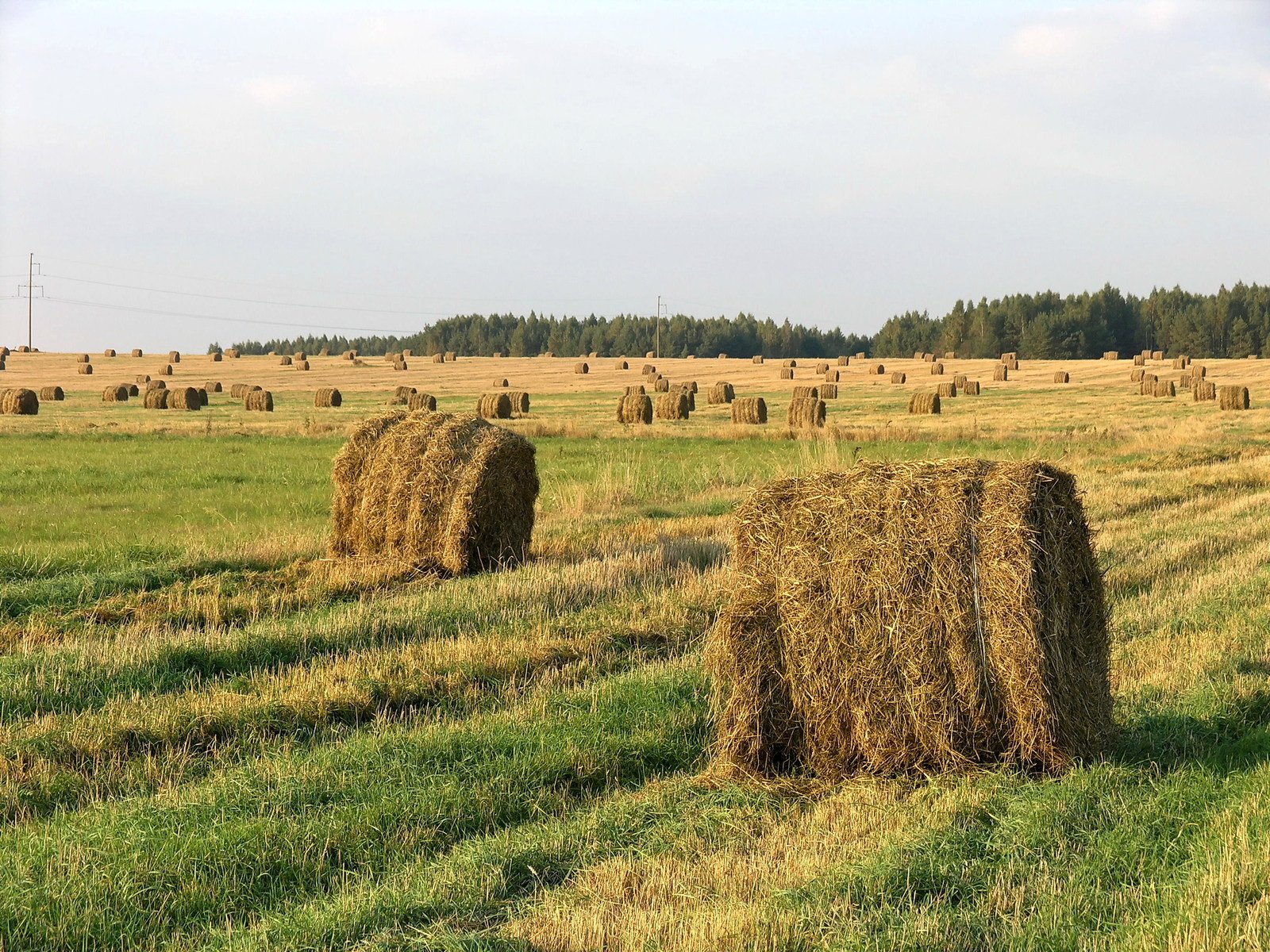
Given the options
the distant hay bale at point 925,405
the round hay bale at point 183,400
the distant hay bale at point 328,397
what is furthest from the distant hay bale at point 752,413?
the round hay bale at point 183,400

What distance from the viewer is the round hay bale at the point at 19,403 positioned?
42250mm

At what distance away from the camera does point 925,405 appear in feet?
136

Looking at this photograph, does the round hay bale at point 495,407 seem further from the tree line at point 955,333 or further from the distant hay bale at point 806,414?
the tree line at point 955,333

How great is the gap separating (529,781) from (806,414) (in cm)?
2967

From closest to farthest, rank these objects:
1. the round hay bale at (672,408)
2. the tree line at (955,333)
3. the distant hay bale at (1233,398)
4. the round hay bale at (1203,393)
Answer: the round hay bale at (672,408) < the distant hay bale at (1233,398) < the round hay bale at (1203,393) < the tree line at (955,333)

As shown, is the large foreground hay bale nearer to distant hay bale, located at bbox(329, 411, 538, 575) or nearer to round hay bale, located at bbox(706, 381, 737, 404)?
distant hay bale, located at bbox(329, 411, 538, 575)

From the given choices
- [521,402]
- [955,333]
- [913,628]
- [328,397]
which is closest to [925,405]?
[521,402]

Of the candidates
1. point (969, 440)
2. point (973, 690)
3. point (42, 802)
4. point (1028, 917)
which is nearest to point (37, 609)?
point (42, 802)

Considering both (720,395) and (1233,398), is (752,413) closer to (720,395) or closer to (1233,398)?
(720,395)

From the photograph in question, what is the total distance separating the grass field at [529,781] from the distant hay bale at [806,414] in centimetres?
2017

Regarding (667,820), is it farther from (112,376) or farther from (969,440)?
(112,376)

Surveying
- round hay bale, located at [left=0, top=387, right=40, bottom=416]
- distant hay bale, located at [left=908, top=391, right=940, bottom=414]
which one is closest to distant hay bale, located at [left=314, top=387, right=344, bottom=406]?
round hay bale, located at [left=0, top=387, right=40, bottom=416]

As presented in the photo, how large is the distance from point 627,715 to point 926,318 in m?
146

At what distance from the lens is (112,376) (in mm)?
66938
